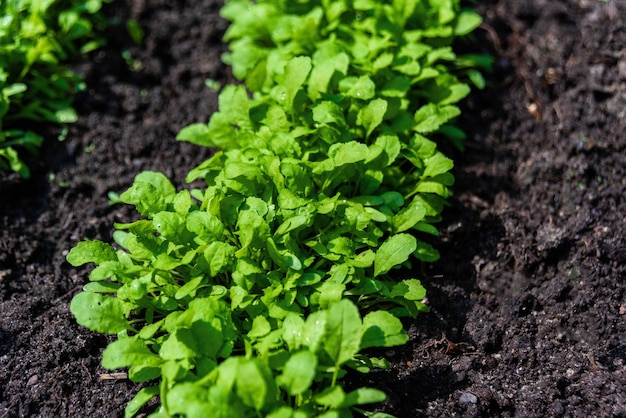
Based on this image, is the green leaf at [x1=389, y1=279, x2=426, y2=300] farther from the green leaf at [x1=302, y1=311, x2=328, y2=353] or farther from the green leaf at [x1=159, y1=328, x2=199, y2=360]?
the green leaf at [x1=159, y1=328, x2=199, y2=360]

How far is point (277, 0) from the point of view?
13.8 feet

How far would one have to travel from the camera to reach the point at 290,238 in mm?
2941

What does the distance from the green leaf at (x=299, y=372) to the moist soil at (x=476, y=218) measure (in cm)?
52

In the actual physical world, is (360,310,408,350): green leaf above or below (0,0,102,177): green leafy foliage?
below

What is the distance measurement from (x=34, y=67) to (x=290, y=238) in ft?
7.27

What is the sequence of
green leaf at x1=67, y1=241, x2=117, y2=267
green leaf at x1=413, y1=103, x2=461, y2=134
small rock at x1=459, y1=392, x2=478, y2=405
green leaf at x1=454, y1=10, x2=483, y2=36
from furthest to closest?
green leaf at x1=454, y1=10, x2=483, y2=36 → green leaf at x1=413, y1=103, x2=461, y2=134 → green leaf at x1=67, y1=241, x2=117, y2=267 → small rock at x1=459, y1=392, x2=478, y2=405

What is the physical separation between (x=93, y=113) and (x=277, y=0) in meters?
1.26

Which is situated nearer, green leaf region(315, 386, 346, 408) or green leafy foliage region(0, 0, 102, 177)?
green leaf region(315, 386, 346, 408)

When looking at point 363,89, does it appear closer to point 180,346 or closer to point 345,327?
point 345,327

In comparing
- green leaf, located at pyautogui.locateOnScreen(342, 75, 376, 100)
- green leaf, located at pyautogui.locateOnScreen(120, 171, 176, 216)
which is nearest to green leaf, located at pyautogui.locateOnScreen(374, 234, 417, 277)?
green leaf, located at pyautogui.locateOnScreen(342, 75, 376, 100)

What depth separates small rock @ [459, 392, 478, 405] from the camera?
2.79 meters

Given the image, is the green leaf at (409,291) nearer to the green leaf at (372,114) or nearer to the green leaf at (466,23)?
→ the green leaf at (372,114)

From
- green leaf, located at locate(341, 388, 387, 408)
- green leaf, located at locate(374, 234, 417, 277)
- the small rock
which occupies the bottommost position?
the small rock

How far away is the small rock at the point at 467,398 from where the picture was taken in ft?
9.16
